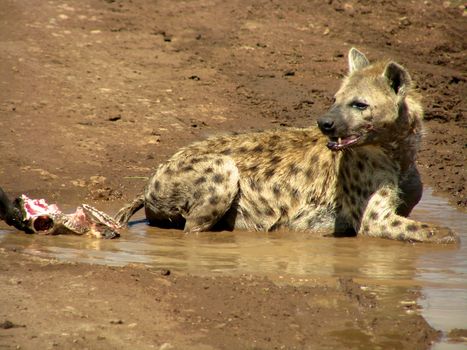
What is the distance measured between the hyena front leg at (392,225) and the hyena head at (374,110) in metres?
0.36

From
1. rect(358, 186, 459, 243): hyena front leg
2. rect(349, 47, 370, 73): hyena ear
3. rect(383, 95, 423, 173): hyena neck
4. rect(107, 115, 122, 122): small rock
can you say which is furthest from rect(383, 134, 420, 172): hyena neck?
rect(107, 115, 122, 122): small rock

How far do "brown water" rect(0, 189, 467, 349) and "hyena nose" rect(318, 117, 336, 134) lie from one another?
2.28 feet

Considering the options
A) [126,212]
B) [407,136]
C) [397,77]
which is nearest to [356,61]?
[397,77]

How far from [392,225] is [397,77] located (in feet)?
3.02

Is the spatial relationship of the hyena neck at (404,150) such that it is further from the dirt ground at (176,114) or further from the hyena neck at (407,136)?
the dirt ground at (176,114)

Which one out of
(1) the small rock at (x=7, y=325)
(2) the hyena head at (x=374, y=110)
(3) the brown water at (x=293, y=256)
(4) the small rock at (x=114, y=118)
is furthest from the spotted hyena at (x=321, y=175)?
(1) the small rock at (x=7, y=325)

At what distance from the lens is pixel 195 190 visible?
7031 millimetres

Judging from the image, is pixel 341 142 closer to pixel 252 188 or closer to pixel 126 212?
pixel 252 188

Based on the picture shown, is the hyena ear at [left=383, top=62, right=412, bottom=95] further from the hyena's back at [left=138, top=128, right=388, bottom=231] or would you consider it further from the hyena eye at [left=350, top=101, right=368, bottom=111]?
the hyena's back at [left=138, top=128, right=388, bottom=231]

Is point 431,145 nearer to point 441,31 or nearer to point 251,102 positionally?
point 251,102

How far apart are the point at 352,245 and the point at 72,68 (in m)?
4.71

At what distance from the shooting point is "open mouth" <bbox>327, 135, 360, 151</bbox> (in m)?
6.65

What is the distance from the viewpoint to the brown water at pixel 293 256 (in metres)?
5.32

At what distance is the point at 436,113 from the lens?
10391 millimetres
